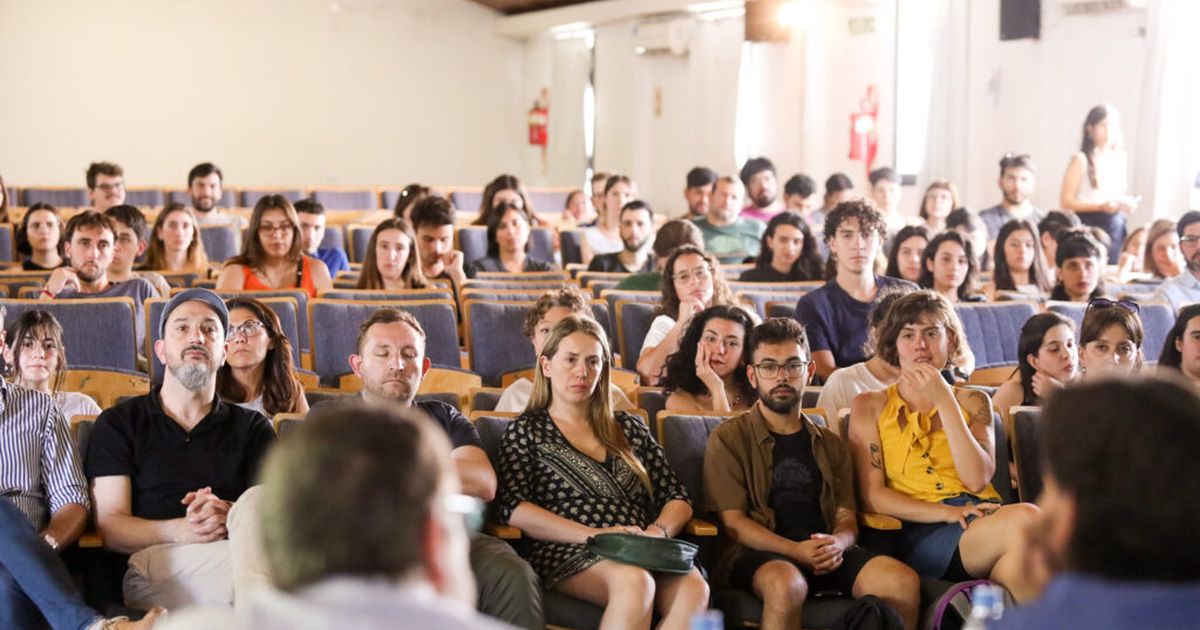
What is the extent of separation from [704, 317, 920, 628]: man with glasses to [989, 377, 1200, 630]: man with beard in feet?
7.15

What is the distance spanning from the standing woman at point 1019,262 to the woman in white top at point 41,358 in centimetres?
404

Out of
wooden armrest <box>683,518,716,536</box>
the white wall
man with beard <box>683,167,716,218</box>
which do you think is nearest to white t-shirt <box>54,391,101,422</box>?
wooden armrest <box>683,518,716,536</box>

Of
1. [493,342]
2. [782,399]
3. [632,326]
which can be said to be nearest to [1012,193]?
[632,326]

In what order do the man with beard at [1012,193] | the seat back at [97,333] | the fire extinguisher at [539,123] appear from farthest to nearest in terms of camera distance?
1. the fire extinguisher at [539,123]
2. the man with beard at [1012,193]
3. the seat back at [97,333]

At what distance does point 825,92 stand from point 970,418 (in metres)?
9.74

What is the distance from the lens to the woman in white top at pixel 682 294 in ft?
17.7

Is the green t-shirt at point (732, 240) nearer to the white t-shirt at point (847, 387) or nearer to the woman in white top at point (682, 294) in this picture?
the woman in white top at point (682, 294)

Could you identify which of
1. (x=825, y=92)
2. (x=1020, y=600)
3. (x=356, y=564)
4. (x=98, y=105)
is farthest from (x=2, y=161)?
(x=356, y=564)

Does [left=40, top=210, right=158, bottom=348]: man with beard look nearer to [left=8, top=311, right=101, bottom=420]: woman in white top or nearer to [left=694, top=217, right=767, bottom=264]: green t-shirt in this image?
[left=8, top=311, right=101, bottom=420]: woman in white top

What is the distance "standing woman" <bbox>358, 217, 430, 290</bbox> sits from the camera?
6.32 m

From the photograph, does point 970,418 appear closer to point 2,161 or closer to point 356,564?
point 356,564

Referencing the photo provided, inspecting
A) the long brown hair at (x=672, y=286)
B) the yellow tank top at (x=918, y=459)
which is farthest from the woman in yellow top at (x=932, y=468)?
the long brown hair at (x=672, y=286)

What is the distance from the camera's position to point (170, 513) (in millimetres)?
3684

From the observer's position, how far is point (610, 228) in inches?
368
